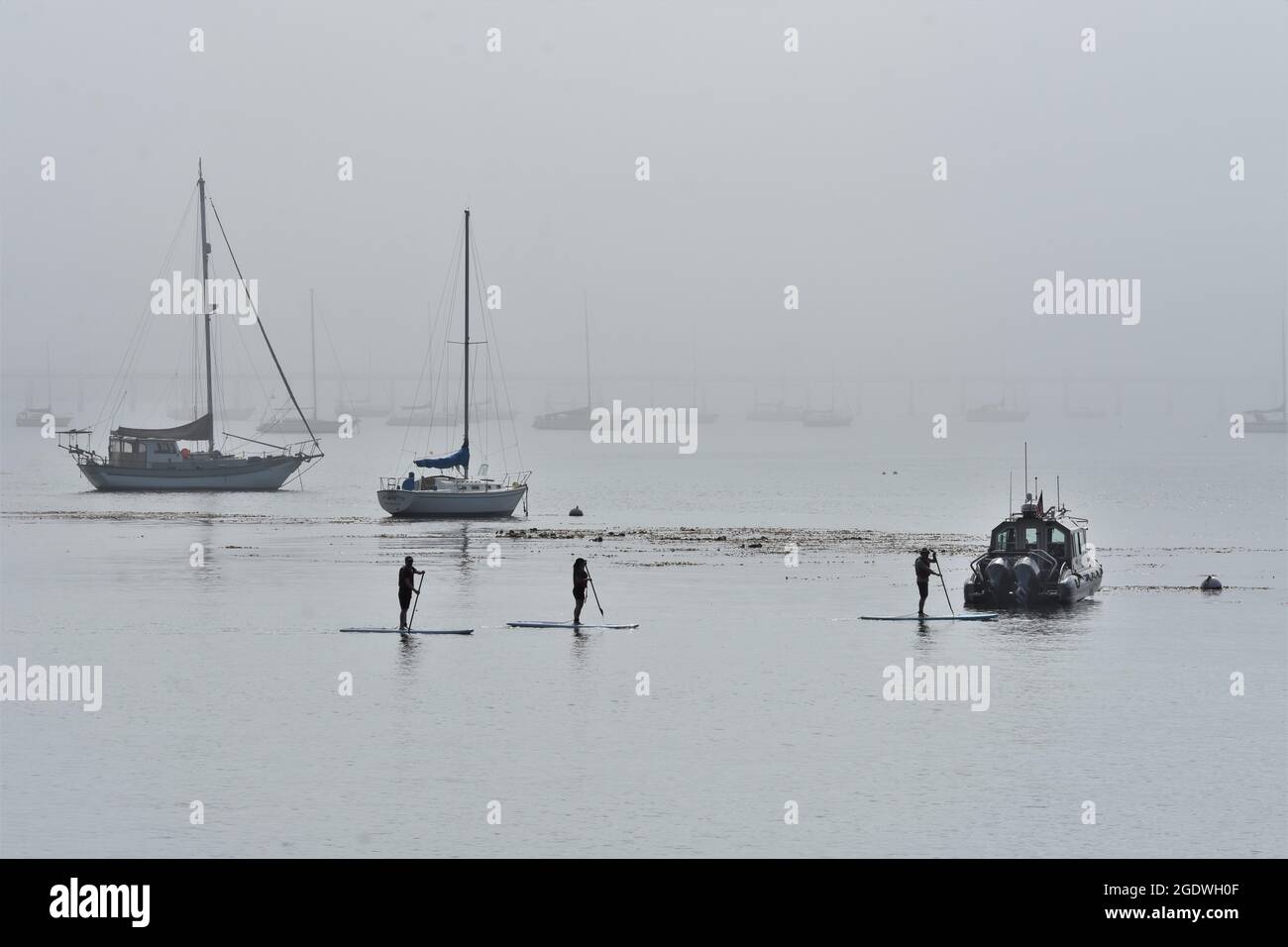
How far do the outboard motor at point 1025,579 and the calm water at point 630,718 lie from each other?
1659 millimetres

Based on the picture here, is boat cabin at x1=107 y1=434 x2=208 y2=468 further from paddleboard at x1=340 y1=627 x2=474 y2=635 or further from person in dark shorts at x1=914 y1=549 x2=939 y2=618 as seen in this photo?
person in dark shorts at x1=914 y1=549 x2=939 y2=618

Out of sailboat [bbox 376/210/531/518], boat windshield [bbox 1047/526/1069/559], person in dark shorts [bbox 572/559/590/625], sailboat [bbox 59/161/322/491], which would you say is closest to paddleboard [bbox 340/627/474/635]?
person in dark shorts [bbox 572/559/590/625]

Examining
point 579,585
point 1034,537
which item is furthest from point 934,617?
point 579,585

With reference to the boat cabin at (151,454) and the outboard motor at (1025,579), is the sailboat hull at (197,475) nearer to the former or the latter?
the boat cabin at (151,454)

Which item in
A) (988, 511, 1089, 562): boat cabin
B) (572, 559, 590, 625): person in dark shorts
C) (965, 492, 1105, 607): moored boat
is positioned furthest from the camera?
(988, 511, 1089, 562): boat cabin

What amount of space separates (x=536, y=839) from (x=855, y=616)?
2593cm

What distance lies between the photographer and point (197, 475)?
124250 mm

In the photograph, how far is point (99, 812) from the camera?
25172mm

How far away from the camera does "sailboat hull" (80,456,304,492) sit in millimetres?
124500

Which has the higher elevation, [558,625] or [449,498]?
[449,498]

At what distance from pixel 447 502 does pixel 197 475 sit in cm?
3666

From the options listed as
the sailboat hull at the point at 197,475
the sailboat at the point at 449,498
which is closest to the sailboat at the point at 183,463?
the sailboat hull at the point at 197,475

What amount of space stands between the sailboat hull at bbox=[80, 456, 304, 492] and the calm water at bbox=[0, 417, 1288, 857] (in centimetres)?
5611

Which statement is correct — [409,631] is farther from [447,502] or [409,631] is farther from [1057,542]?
[447,502]
